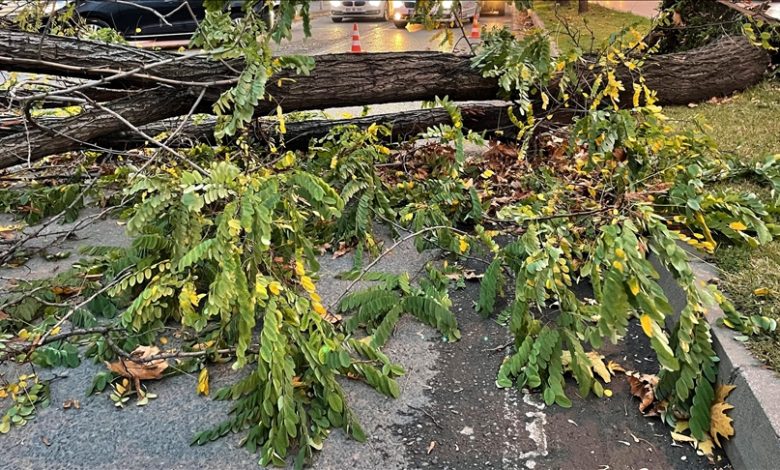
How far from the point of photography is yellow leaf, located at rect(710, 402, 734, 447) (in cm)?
237

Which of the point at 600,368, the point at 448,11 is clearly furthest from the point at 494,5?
the point at 600,368

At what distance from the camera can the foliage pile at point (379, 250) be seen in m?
2.47

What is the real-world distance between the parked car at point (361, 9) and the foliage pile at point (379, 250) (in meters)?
14.9

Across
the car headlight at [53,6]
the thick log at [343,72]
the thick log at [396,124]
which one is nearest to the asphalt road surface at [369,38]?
the thick log at [343,72]

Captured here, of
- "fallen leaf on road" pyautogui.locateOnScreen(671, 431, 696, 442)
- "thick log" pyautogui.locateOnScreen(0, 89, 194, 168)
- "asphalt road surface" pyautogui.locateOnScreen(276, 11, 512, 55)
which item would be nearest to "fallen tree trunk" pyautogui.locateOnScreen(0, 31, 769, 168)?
"thick log" pyautogui.locateOnScreen(0, 89, 194, 168)

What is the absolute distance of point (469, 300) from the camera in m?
3.62

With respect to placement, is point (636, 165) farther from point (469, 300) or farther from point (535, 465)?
point (535, 465)

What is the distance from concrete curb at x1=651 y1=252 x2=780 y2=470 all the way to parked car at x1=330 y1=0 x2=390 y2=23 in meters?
18.0

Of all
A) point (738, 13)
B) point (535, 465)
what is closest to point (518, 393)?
point (535, 465)

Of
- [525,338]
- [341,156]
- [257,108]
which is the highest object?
[257,108]

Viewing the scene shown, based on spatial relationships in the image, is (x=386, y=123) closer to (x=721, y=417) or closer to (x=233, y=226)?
(x=233, y=226)

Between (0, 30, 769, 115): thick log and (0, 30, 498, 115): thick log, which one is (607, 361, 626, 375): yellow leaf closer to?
(0, 30, 498, 115): thick log

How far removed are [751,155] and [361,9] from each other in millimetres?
16353

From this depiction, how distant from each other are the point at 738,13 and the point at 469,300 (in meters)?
5.72
